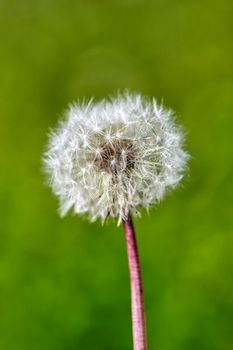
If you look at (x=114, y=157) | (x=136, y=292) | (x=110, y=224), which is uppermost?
(x=110, y=224)

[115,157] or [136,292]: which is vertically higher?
[115,157]

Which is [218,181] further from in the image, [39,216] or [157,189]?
[157,189]

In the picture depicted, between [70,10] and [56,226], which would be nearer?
[56,226]

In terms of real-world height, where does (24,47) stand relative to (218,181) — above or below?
above

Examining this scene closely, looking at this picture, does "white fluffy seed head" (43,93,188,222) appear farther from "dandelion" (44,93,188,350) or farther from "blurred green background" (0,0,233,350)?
"blurred green background" (0,0,233,350)

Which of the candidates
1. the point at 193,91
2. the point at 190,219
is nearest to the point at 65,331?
the point at 190,219

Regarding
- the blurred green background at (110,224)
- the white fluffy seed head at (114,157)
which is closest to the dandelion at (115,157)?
the white fluffy seed head at (114,157)

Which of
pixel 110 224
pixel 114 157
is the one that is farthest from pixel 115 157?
pixel 110 224

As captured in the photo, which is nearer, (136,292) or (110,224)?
(136,292)

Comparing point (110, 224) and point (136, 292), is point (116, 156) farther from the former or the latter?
point (110, 224)
